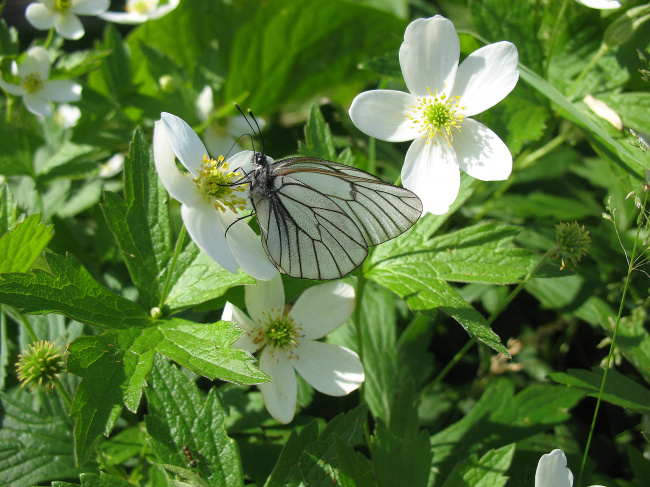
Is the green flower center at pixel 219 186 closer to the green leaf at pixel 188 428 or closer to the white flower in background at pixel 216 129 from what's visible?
the green leaf at pixel 188 428

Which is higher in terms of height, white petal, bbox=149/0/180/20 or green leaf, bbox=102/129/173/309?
white petal, bbox=149/0/180/20

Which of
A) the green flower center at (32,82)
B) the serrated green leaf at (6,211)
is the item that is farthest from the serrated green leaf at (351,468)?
the green flower center at (32,82)

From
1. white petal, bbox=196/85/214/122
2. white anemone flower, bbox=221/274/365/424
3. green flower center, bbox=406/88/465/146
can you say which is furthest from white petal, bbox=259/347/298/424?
white petal, bbox=196/85/214/122

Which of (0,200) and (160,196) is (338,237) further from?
(0,200)

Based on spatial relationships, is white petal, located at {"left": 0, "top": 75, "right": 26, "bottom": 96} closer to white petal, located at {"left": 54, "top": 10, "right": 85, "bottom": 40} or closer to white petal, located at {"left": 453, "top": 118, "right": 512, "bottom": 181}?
white petal, located at {"left": 54, "top": 10, "right": 85, "bottom": 40}

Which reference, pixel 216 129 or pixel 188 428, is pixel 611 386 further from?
pixel 216 129
